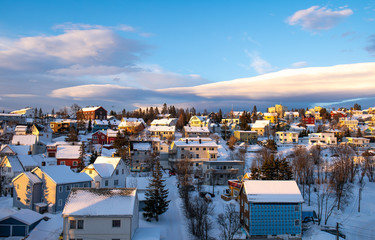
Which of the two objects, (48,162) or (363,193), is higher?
(48,162)

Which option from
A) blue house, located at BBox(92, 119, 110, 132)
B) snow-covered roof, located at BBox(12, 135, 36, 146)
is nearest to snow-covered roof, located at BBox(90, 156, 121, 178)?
snow-covered roof, located at BBox(12, 135, 36, 146)

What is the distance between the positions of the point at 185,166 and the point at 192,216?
2172cm

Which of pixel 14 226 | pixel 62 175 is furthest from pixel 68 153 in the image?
pixel 14 226

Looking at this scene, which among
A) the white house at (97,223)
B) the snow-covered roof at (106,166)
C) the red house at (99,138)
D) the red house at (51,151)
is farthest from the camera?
the red house at (99,138)

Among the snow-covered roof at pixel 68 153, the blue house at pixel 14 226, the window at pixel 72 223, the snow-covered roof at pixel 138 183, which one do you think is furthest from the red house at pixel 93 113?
the window at pixel 72 223

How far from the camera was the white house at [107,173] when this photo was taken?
3894 centimetres

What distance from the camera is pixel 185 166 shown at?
163 ft

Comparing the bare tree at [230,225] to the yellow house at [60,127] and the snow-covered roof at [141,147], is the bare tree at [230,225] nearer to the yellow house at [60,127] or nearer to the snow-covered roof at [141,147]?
the snow-covered roof at [141,147]

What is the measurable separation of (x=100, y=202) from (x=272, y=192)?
15841mm

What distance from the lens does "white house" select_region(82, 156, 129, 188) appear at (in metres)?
38.9

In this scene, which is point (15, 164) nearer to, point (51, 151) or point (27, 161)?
point (27, 161)

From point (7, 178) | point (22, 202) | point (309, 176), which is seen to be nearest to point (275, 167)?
point (309, 176)

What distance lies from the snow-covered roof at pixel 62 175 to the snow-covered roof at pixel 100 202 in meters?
9.43

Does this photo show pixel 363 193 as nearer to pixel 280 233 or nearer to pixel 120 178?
pixel 280 233
